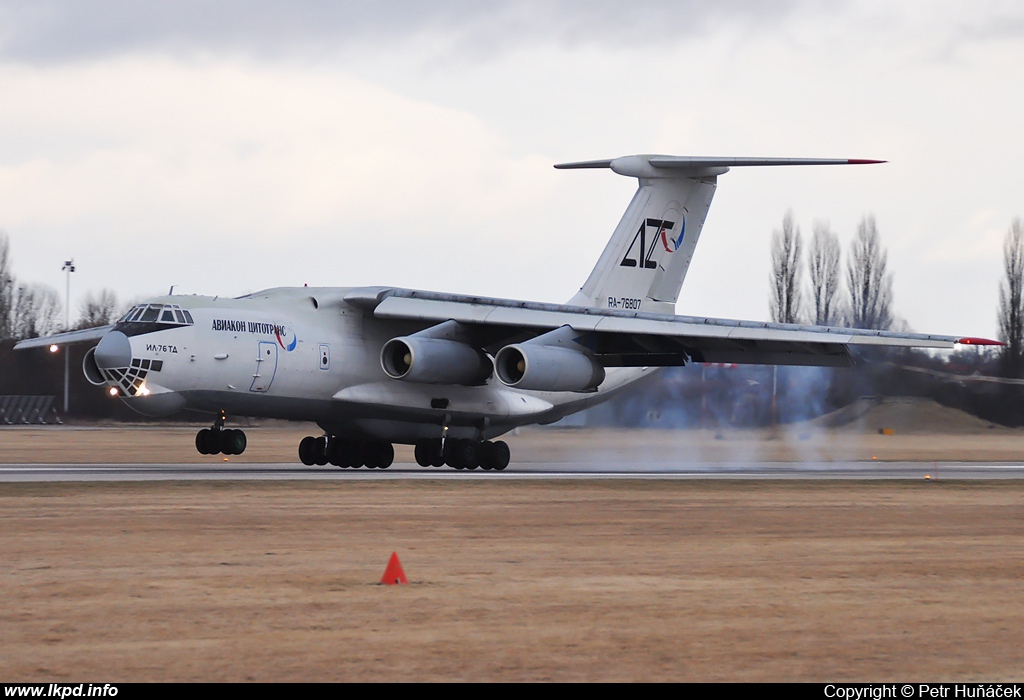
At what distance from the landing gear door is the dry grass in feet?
20.4

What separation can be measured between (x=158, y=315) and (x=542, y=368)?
614cm

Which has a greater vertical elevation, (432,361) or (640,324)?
(640,324)

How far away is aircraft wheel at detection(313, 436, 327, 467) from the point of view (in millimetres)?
23375

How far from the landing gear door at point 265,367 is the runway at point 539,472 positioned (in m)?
1.39

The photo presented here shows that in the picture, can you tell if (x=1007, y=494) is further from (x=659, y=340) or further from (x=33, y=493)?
(x=33, y=493)

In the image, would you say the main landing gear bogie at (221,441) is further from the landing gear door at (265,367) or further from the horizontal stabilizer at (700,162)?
the horizontal stabilizer at (700,162)

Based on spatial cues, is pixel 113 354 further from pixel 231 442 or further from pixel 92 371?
pixel 231 442

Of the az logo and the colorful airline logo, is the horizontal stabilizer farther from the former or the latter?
the colorful airline logo

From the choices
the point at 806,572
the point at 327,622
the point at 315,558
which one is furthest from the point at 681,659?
the point at 315,558

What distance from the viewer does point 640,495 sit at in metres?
16.8

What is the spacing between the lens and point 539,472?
2267 cm

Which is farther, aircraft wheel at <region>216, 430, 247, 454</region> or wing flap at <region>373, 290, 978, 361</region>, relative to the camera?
wing flap at <region>373, 290, 978, 361</region>

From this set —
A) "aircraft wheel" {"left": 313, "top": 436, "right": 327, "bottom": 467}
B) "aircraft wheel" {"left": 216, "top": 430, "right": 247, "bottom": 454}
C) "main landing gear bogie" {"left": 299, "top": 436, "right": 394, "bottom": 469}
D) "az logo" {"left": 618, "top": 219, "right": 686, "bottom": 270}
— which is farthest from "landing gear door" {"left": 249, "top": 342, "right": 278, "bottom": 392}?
"az logo" {"left": 618, "top": 219, "right": 686, "bottom": 270}

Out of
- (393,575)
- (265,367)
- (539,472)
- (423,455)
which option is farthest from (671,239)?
(393,575)
